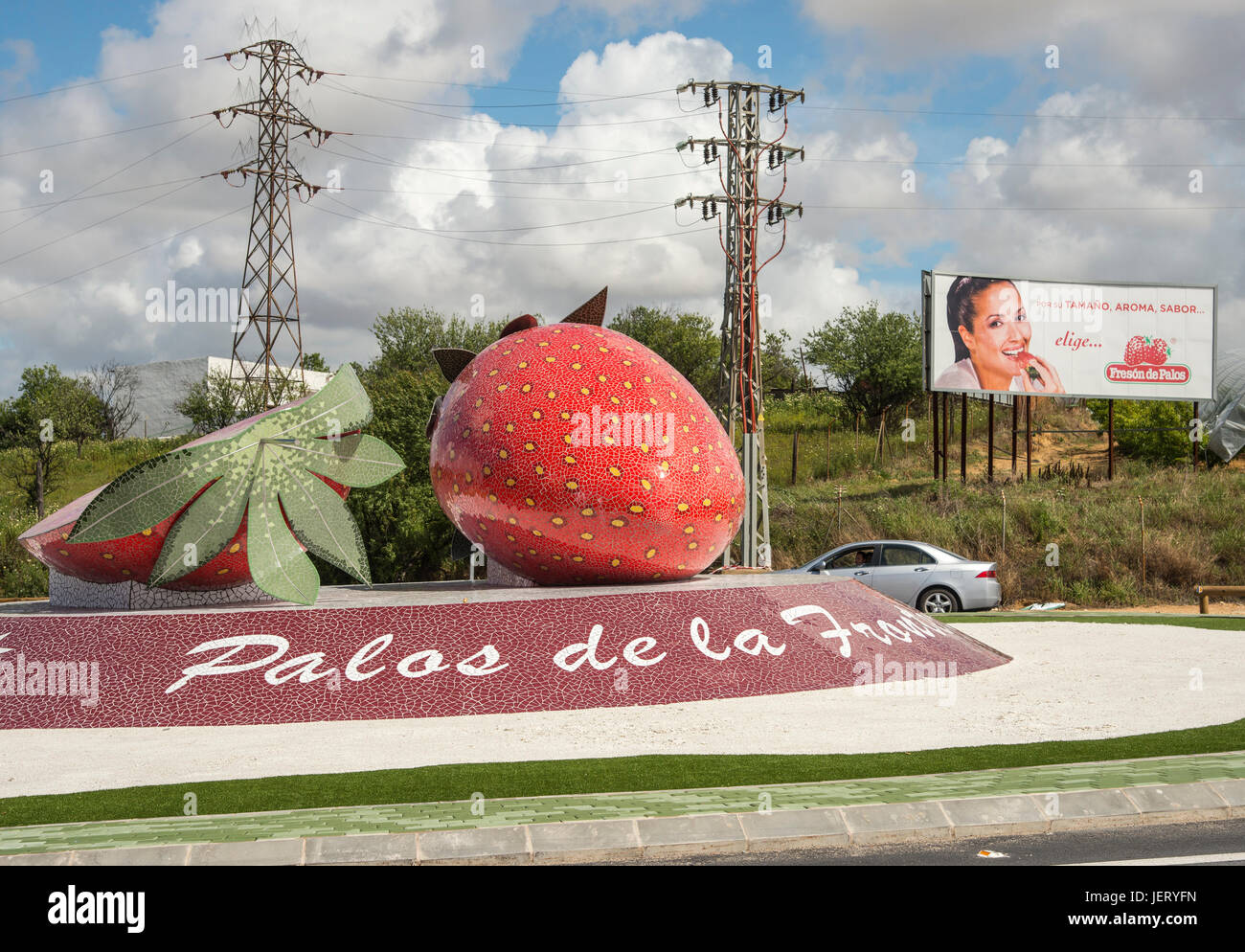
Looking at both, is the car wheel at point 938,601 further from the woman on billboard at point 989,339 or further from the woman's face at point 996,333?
the woman's face at point 996,333

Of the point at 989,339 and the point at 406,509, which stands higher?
the point at 989,339

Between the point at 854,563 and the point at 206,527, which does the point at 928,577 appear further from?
the point at 206,527

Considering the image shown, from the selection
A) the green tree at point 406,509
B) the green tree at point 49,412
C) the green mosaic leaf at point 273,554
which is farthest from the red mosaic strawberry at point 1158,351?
the green tree at point 49,412

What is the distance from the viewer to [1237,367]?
37969mm

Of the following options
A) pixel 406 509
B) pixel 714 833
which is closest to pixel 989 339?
pixel 406 509

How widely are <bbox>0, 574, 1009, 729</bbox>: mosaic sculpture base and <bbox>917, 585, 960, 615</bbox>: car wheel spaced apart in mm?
7744

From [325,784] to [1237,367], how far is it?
38.6 meters

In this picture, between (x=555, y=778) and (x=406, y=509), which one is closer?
(x=555, y=778)

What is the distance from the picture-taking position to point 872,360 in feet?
151

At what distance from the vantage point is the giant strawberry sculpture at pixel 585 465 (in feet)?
41.6

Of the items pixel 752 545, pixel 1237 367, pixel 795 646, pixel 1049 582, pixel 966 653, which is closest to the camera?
pixel 795 646

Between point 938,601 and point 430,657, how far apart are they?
11.9 metres

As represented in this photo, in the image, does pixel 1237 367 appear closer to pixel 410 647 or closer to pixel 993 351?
pixel 993 351

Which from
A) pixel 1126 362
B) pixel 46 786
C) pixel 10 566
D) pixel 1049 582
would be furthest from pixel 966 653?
pixel 10 566
